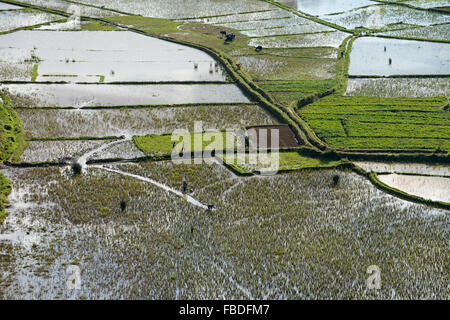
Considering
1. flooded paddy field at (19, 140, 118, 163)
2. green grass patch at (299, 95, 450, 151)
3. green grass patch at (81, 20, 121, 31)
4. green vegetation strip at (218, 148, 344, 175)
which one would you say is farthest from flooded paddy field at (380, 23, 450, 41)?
flooded paddy field at (19, 140, 118, 163)

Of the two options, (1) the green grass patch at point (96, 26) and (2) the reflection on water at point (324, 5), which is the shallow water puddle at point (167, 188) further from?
(2) the reflection on water at point (324, 5)

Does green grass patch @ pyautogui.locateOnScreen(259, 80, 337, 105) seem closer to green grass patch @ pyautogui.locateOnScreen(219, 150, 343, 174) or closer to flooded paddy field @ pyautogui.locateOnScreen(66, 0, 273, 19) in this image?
green grass patch @ pyautogui.locateOnScreen(219, 150, 343, 174)

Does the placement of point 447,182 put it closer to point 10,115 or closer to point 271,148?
point 271,148

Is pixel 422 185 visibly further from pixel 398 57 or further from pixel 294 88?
pixel 398 57

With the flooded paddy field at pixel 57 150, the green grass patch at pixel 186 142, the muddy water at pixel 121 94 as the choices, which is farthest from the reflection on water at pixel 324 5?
the flooded paddy field at pixel 57 150

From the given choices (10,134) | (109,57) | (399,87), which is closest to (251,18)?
(109,57)
